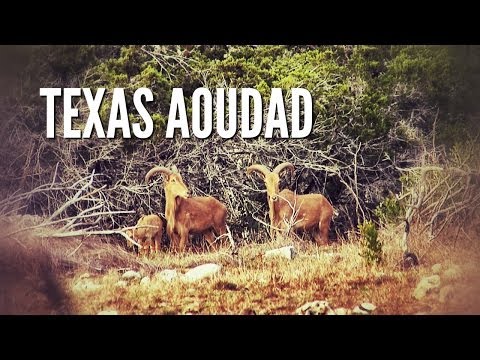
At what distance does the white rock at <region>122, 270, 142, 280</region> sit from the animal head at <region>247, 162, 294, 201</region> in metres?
1.49

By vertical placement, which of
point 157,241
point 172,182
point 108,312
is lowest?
point 108,312

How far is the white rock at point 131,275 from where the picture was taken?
23.7ft

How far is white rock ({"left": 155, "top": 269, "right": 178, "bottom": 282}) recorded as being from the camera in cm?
720

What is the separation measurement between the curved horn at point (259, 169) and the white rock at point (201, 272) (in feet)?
3.27

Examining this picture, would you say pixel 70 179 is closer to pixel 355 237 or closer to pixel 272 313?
pixel 272 313

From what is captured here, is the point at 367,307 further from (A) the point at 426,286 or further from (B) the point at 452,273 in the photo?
(B) the point at 452,273

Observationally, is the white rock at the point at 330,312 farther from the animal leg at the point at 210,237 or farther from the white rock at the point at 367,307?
the animal leg at the point at 210,237

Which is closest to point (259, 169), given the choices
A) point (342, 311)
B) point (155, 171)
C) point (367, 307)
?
point (155, 171)

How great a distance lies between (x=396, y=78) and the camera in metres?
7.41

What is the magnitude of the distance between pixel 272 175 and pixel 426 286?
184cm

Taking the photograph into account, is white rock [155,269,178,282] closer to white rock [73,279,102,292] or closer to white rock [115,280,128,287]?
white rock [115,280,128,287]

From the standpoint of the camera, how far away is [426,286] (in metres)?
7.20

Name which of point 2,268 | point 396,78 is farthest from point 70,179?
point 396,78

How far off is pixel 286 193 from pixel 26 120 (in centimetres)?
263
